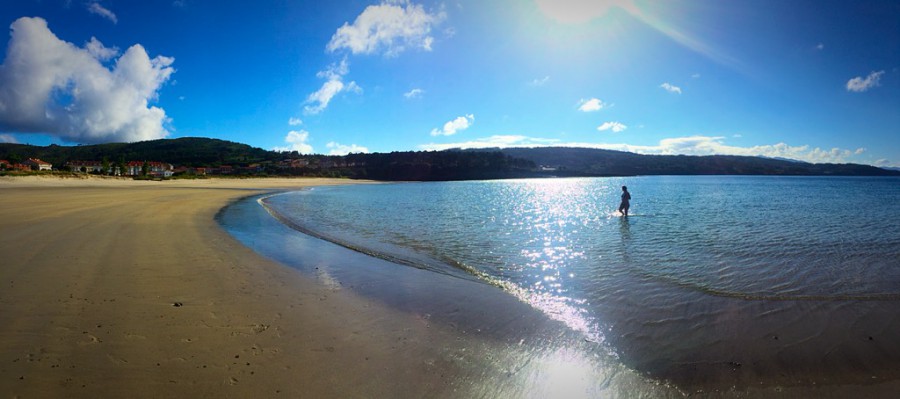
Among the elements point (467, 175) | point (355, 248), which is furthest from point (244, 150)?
point (355, 248)

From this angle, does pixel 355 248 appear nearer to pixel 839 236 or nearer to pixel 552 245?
pixel 552 245

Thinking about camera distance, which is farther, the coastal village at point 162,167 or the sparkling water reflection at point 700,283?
the coastal village at point 162,167

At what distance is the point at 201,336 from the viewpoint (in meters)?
5.04

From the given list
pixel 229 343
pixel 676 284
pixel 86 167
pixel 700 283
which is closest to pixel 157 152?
pixel 86 167

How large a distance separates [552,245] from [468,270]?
188 inches

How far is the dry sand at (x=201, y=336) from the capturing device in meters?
3.92

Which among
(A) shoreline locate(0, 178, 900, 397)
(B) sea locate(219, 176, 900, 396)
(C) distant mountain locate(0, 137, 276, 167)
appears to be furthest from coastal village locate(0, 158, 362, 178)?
(A) shoreline locate(0, 178, 900, 397)

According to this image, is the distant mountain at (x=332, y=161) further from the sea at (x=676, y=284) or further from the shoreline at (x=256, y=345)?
the shoreline at (x=256, y=345)

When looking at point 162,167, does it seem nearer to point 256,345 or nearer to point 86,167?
point 86,167

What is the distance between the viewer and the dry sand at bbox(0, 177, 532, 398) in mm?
3920

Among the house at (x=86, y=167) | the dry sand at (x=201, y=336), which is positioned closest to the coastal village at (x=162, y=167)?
the house at (x=86, y=167)

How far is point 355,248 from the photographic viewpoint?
12.7m

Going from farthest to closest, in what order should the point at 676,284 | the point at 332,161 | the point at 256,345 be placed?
1. the point at 332,161
2. the point at 676,284
3. the point at 256,345

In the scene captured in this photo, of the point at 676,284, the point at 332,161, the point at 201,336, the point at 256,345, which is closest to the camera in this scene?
the point at 256,345
